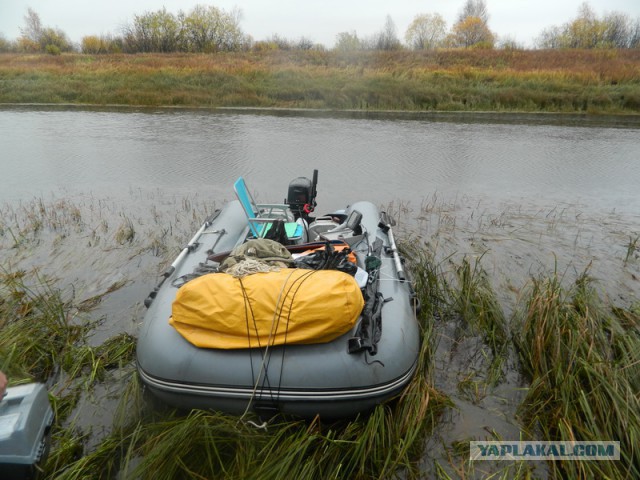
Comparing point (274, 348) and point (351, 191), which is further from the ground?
point (274, 348)

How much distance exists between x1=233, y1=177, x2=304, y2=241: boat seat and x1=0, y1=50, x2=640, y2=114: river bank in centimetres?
1159

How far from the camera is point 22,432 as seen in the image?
1.48 metres

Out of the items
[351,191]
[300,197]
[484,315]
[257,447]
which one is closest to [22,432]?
Answer: [257,447]

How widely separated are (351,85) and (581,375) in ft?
50.3

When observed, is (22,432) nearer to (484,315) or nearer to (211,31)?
(484,315)

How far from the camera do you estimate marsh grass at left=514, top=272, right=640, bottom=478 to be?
2086 mm

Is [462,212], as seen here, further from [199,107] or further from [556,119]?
[199,107]

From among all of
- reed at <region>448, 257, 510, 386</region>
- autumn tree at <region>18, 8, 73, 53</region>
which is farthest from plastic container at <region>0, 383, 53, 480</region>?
autumn tree at <region>18, 8, 73, 53</region>

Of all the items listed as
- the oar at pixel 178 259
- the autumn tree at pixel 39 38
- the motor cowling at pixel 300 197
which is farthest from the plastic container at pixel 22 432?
the autumn tree at pixel 39 38

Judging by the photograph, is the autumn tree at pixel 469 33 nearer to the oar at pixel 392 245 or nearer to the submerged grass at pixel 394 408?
the oar at pixel 392 245

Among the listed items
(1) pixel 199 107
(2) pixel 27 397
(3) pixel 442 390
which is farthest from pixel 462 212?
(1) pixel 199 107

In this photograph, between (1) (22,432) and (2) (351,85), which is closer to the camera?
(1) (22,432)

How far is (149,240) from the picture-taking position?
496 centimetres

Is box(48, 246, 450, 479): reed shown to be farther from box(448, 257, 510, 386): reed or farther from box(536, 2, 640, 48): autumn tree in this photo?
box(536, 2, 640, 48): autumn tree
